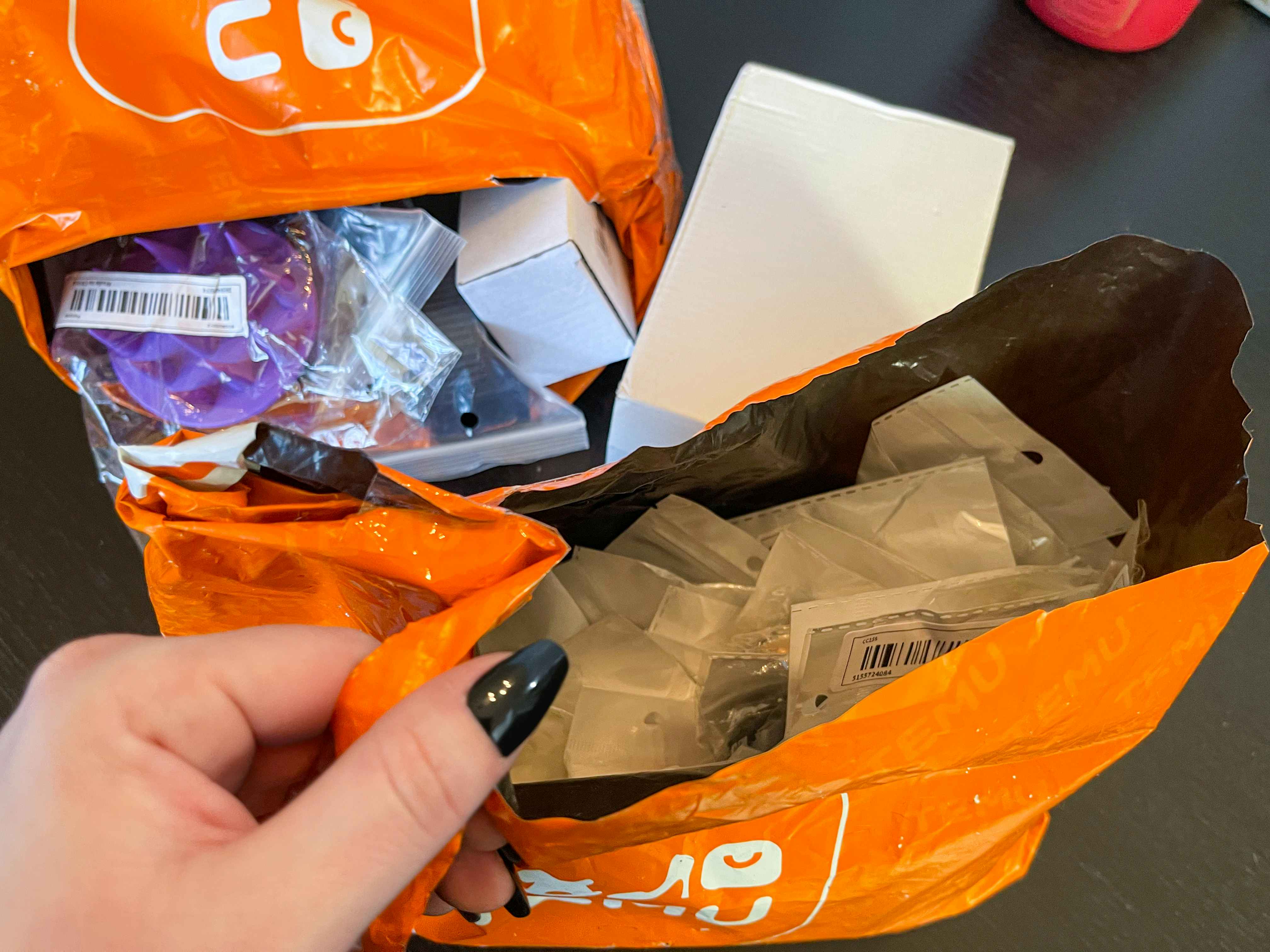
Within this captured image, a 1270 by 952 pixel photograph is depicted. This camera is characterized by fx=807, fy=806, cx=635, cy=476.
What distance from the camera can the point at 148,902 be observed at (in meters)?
0.23

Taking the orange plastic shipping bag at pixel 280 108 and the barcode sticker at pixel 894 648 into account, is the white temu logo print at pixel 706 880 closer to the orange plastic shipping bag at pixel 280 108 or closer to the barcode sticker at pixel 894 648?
the barcode sticker at pixel 894 648

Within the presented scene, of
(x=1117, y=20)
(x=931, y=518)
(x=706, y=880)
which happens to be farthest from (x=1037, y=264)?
(x=706, y=880)

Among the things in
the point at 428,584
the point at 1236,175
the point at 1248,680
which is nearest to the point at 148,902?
the point at 428,584

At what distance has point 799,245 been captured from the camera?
0.55 m

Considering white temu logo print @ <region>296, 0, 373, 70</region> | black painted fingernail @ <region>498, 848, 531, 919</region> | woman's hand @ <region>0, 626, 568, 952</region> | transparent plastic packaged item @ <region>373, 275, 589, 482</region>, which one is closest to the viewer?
woman's hand @ <region>0, 626, 568, 952</region>

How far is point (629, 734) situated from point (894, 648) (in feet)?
0.42

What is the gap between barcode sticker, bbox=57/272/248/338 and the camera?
488 mm

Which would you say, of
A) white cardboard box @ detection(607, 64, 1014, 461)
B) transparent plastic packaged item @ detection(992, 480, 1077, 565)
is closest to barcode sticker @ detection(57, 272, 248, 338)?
white cardboard box @ detection(607, 64, 1014, 461)

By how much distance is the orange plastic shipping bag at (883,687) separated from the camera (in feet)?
0.98

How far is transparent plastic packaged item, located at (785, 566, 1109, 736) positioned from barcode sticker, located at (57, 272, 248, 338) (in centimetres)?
38

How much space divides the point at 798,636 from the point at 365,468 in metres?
0.20

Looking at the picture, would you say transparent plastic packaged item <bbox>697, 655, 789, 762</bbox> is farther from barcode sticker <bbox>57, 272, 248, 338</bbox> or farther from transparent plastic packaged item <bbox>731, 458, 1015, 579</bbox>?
barcode sticker <bbox>57, 272, 248, 338</bbox>

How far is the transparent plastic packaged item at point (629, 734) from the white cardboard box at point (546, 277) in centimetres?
26

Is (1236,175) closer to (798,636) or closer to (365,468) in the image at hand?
(798,636)
